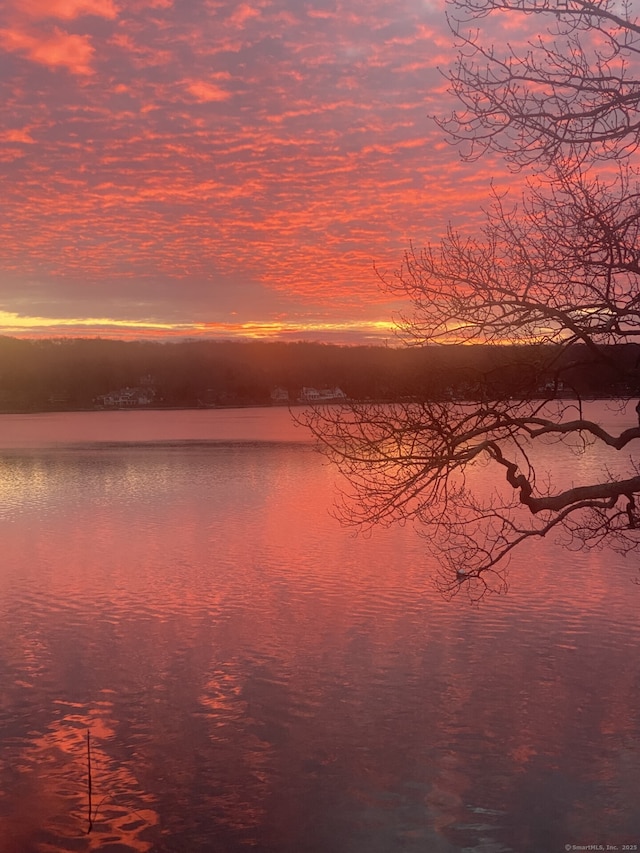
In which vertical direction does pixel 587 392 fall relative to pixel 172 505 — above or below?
above

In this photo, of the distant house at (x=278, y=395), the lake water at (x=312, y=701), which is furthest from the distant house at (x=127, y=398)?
the lake water at (x=312, y=701)

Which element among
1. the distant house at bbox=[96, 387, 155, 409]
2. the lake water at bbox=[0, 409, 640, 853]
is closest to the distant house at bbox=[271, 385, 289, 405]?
the distant house at bbox=[96, 387, 155, 409]

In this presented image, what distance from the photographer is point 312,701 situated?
1347cm

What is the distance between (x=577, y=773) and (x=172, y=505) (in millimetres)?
A: 25140

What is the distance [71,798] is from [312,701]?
3.94 meters

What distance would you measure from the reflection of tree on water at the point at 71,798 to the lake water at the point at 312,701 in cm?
3

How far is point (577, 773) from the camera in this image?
11133 millimetres

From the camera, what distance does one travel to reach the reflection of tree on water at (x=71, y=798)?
9797mm

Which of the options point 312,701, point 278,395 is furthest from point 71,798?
point 278,395

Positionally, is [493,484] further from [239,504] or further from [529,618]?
[529,618]

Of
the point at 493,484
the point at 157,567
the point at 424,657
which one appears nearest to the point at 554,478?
the point at 493,484

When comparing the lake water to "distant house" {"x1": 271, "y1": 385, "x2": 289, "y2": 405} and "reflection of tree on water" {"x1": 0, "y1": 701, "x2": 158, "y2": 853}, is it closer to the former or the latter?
"reflection of tree on water" {"x1": 0, "y1": 701, "x2": 158, "y2": 853}

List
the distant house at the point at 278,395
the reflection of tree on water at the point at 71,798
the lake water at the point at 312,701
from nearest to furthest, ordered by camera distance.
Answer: the reflection of tree on water at the point at 71,798 < the lake water at the point at 312,701 < the distant house at the point at 278,395

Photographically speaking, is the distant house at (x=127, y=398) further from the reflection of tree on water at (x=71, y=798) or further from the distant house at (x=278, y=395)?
the reflection of tree on water at (x=71, y=798)
